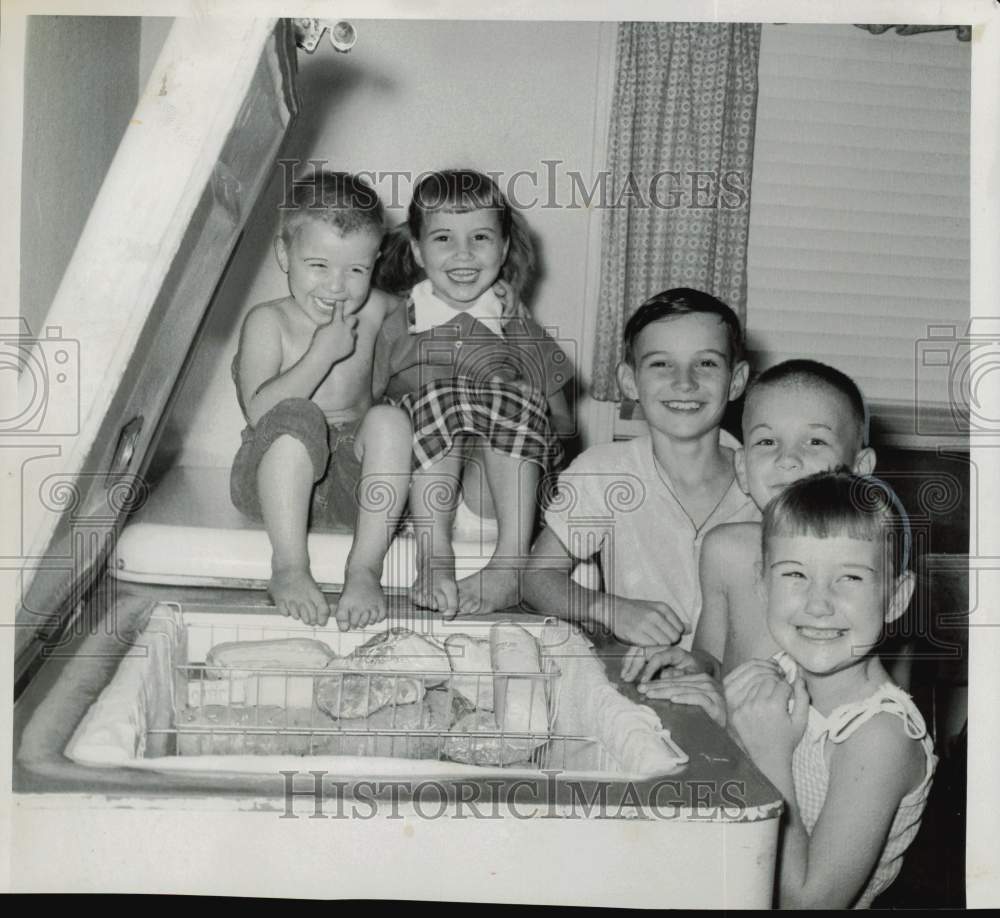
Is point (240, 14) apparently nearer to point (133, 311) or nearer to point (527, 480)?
point (133, 311)

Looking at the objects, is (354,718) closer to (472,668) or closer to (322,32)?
(472,668)

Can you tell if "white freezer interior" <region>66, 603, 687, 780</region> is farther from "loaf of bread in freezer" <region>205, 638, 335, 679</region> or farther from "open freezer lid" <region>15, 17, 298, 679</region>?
"open freezer lid" <region>15, 17, 298, 679</region>

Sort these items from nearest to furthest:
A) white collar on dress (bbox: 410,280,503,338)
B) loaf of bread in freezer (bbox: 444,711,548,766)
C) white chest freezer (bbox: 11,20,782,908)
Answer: white chest freezer (bbox: 11,20,782,908)
loaf of bread in freezer (bbox: 444,711,548,766)
white collar on dress (bbox: 410,280,503,338)

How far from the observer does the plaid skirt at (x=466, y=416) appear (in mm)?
1208

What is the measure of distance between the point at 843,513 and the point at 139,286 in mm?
714

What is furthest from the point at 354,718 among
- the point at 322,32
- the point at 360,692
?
the point at 322,32

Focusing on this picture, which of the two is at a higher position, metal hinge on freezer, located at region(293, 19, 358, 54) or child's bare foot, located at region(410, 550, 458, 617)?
metal hinge on freezer, located at region(293, 19, 358, 54)

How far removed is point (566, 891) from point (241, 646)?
1.31ft

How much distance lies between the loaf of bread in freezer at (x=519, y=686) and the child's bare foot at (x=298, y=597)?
0.18 metres

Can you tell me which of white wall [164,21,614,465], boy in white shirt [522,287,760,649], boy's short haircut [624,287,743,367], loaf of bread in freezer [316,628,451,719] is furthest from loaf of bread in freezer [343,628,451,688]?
boy's short haircut [624,287,743,367]

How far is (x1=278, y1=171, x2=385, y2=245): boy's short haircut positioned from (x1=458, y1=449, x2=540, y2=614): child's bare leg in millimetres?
273

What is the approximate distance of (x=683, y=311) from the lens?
122cm

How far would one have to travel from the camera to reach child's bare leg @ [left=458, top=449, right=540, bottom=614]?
1207 millimetres

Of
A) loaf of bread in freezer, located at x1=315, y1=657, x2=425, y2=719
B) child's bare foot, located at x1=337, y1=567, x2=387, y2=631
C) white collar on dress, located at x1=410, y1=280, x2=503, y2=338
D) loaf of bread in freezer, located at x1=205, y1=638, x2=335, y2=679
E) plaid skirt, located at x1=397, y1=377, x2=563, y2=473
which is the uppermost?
white collar on dress, located at x1=410, y1=280, x2=503, y2=338
